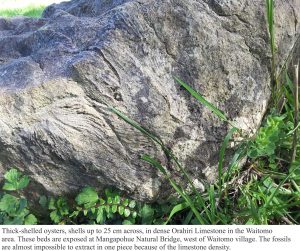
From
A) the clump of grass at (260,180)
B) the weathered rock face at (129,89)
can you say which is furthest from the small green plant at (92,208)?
the clump of grass at (260,180)

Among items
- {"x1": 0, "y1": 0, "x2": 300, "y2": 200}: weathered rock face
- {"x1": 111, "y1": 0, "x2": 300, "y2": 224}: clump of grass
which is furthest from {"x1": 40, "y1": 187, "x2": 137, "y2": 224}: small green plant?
{"x1": 111, "y1": 0, "x2": 300, "y2": 224}: clump of grass

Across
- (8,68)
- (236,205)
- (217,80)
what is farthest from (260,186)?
(8,68)

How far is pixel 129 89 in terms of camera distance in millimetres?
1708

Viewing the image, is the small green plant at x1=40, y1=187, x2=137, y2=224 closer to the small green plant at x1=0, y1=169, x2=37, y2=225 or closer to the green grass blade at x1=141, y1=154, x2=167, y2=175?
the small green plant at x1=0, y1=169, x2=37, y2=225

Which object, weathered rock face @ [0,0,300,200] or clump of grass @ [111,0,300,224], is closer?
weathered rock face @ [0,0,300,200]

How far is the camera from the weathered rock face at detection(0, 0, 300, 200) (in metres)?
1.67

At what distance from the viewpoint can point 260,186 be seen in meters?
2.01

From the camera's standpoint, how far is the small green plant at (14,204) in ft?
5.53

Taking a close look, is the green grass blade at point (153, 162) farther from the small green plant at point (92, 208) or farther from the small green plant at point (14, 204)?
the small green plant at point (14, 204)

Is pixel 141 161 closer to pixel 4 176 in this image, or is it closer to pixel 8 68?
pixel 4 176

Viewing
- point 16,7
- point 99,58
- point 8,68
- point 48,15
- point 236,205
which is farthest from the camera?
point 16,7

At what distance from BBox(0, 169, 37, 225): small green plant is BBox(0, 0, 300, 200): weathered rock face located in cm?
7

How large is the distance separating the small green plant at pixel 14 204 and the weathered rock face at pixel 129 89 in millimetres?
70

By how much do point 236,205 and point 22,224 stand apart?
1.11 meters
